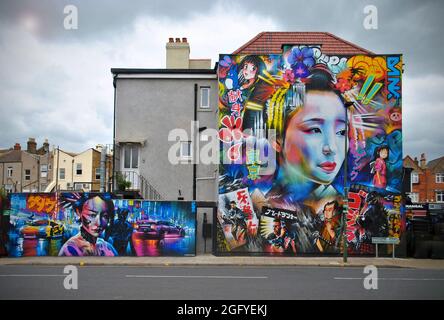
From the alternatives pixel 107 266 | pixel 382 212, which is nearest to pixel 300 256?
pixel 382 212

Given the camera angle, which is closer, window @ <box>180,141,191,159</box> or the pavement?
the pavement

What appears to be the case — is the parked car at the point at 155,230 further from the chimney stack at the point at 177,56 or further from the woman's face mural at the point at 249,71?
the chimney stack at the point at 177,56

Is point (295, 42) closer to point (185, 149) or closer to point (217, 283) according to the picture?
point (185, 149)

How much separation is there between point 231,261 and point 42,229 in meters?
9.13

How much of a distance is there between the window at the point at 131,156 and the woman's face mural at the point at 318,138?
880 cm

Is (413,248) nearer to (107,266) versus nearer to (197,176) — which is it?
(197,176)

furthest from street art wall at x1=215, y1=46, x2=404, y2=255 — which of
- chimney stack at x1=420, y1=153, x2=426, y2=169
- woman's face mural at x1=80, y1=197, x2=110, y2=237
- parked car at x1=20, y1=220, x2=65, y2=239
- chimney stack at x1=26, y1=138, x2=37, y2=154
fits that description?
chimney stack at x1=420, y1=153, x2=426, y2=169

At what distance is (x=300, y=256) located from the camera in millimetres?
22812

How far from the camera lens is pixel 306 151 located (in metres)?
23.2

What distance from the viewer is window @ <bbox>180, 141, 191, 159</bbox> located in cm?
2711

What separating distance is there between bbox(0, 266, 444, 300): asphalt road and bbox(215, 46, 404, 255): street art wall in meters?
4.06

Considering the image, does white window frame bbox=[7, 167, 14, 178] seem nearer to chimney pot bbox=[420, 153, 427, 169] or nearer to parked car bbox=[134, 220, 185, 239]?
parked car bbox=[134, 220, 185, 239]

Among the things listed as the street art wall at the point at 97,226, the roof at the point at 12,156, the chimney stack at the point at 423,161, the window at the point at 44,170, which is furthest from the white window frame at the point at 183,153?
the chimney stack at the point at 423,161

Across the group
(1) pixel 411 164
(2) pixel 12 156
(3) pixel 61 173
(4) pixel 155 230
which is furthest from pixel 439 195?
(2) pixel 12 156
